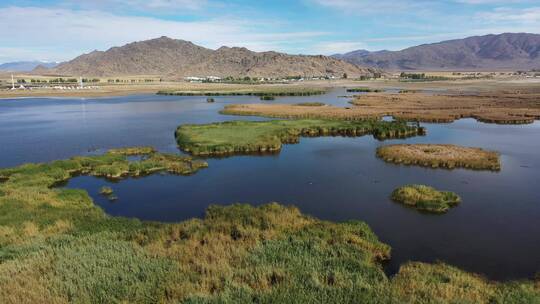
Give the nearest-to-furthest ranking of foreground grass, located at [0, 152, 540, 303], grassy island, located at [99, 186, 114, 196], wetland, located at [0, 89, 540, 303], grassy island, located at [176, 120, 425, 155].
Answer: foreground grass, located at [0, 152, 540, 303] < wetland, located at [0, 89, 540, 303] < grassy island, located at [99, 186, 114, 196] < grassy island, located at [176, 120, 425, 155]

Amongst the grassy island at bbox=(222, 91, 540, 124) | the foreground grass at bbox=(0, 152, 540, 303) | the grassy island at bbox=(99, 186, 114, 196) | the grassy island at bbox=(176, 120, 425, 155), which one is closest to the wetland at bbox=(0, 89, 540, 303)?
the foreground grass at bbox=(0, 152, 540, 303)

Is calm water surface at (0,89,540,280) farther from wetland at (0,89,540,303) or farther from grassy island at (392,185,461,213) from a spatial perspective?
grassy island at (392,185,461,213)

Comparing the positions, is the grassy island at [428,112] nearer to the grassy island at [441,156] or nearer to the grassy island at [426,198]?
the grassy island at [441,156]

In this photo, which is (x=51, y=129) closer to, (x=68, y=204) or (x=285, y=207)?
(x=68, y=204)

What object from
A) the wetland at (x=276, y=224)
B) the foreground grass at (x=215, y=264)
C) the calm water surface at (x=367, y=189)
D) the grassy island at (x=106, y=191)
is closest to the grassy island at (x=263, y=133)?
the calm water surface at (x=367, y=189)

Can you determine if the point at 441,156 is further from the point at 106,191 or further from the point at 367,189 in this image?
the point at 106,191

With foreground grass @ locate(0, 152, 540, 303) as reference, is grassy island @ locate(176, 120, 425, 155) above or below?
above

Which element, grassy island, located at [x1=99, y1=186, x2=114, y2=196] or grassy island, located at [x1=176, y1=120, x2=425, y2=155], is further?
grassy island, located at [x1=176, y1=120, x2=425, y2=155]
